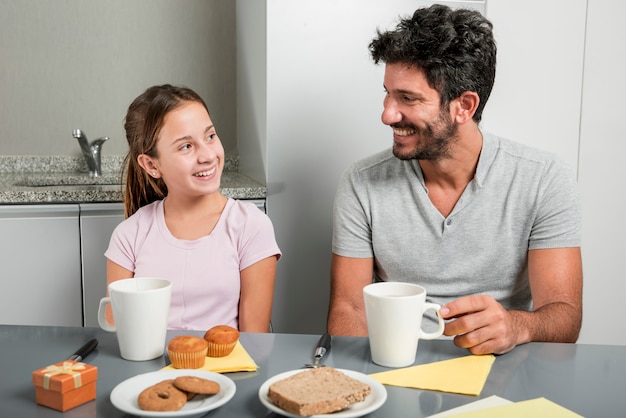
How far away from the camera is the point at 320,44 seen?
2014 millimetres

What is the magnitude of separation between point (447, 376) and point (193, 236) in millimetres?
833

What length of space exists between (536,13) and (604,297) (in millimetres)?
926

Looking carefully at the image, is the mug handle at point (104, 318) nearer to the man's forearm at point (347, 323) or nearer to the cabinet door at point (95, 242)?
the man's forearm at point (347, 323)

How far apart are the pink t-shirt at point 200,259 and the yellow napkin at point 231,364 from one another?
0.57 m

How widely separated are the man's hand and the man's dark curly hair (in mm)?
657

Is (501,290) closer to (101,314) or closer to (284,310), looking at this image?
(284,310)

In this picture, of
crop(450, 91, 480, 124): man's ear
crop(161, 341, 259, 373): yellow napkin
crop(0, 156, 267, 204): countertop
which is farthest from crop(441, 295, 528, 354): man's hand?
crop(0, 156, 267, 204): countertop

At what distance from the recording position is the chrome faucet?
7.92 feet

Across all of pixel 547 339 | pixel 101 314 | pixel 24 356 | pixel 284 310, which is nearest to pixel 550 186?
pixel 547 339

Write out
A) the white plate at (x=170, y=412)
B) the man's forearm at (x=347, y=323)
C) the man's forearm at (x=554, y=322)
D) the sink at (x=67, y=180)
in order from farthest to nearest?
the sink at (x=67, y=180), the man's forearm at (x=347, y=323), the man's forearm at (x=554, y=322), the white plate at (x=170, y=412)

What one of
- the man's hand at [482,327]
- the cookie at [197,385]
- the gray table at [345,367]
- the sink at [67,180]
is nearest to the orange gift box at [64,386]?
the gray table at [345,367]

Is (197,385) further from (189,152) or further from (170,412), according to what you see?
(189,152)

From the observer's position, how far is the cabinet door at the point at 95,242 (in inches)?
78.7

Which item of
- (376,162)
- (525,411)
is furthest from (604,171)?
(525,411)
